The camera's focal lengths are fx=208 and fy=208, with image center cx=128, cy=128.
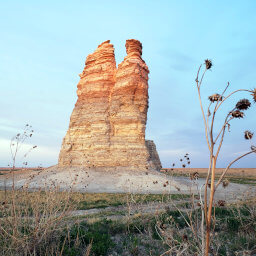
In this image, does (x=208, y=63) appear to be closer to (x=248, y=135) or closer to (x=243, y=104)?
(x=243, y=104)

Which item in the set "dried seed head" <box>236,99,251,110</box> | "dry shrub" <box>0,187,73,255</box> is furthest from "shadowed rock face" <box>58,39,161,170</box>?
"dried seed head" <box>236,99,251,110</box>

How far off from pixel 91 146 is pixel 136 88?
10901mm

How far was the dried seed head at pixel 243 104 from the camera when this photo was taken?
1.56 m

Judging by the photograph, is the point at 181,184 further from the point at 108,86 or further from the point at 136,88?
the point at 108,86

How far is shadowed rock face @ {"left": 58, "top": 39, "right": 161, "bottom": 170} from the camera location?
28969mm

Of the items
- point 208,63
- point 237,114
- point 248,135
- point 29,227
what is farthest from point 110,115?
point 237,114

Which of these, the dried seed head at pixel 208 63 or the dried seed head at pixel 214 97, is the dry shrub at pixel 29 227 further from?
the dried seed head at pixel 208 63

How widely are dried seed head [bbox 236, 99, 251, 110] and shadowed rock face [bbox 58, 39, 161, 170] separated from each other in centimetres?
2648

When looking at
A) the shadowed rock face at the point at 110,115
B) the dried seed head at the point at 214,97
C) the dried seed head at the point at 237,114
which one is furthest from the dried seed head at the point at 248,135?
the shadowed rock face at the point at 110,115

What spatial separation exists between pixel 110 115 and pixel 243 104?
30.1m

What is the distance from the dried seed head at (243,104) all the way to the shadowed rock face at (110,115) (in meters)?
26.5

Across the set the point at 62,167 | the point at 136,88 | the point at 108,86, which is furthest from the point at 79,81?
the point at 62,167

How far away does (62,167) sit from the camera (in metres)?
29.8

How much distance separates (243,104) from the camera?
1.59 meters
